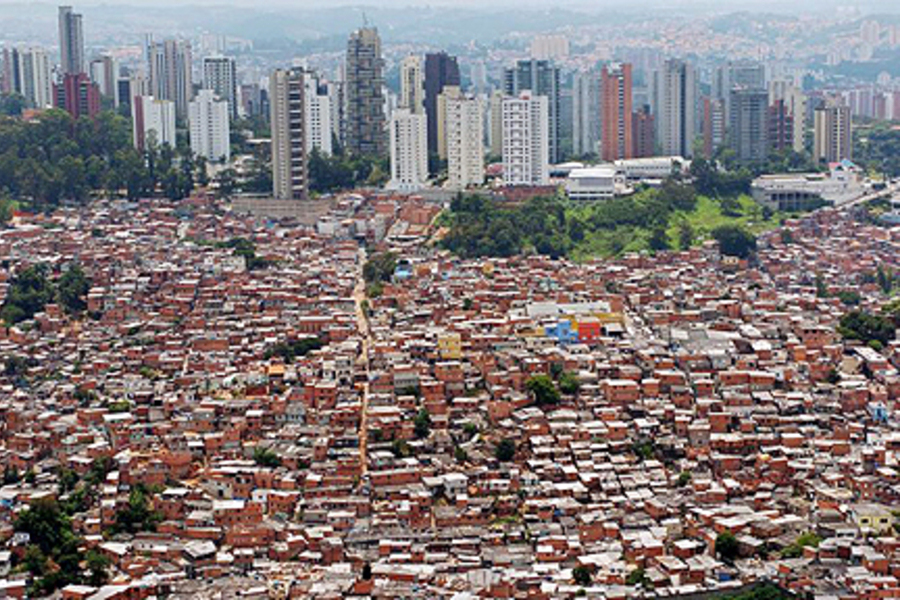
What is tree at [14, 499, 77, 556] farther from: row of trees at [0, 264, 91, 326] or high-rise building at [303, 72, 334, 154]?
high-rise building at [303, 72, 334, 154]

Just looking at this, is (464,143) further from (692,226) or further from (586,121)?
(586,121)

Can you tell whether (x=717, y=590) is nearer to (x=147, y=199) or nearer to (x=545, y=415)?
(x=545, y=415)

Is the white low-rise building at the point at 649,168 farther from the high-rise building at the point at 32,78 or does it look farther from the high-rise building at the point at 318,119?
the high-rise building at the point at 32,78

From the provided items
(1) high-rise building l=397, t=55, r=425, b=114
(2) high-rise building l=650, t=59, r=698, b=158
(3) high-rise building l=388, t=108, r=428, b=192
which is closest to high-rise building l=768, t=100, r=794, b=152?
(2) high-rise building l=650, t=59, r=698, b=158

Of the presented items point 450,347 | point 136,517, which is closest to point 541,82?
point 450,347

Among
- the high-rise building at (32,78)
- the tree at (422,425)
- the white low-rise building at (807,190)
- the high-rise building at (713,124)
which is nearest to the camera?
the tree at (422,425)

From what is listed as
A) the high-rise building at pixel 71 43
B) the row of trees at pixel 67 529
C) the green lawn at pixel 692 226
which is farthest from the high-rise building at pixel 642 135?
the row of trees at pixel 67 529

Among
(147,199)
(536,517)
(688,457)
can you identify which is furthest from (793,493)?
(147,199)
